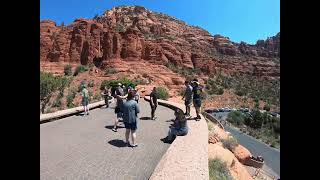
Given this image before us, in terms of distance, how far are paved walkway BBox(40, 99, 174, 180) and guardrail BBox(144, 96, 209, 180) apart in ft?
1.55

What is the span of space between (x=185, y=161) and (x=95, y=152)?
9.50 ft

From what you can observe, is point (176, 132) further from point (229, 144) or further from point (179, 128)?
point (229, 144)

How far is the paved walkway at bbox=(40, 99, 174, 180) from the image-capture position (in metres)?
7.89

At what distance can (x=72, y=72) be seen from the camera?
2660 inches

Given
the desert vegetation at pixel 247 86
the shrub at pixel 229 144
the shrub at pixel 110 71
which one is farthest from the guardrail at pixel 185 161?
the desert vegetation at pixel 247 86

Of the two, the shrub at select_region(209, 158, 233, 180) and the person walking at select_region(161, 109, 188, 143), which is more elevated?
the person walking at select_region(161, 109, 188, 143)

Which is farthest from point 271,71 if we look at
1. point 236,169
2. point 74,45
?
point 236,169

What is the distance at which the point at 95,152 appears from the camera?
392 inches

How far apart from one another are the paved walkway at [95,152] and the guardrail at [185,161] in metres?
0.47

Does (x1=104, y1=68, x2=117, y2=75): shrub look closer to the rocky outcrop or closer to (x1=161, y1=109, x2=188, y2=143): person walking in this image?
the rocky outcrop

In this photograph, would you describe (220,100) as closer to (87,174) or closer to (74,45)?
(74,45)

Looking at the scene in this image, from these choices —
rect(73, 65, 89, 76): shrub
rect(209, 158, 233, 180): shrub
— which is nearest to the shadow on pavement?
rect(209, 158, 233, 180): shrub

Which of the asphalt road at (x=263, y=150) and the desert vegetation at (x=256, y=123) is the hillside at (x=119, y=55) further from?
the asphalt road at (x=263, y=150)
